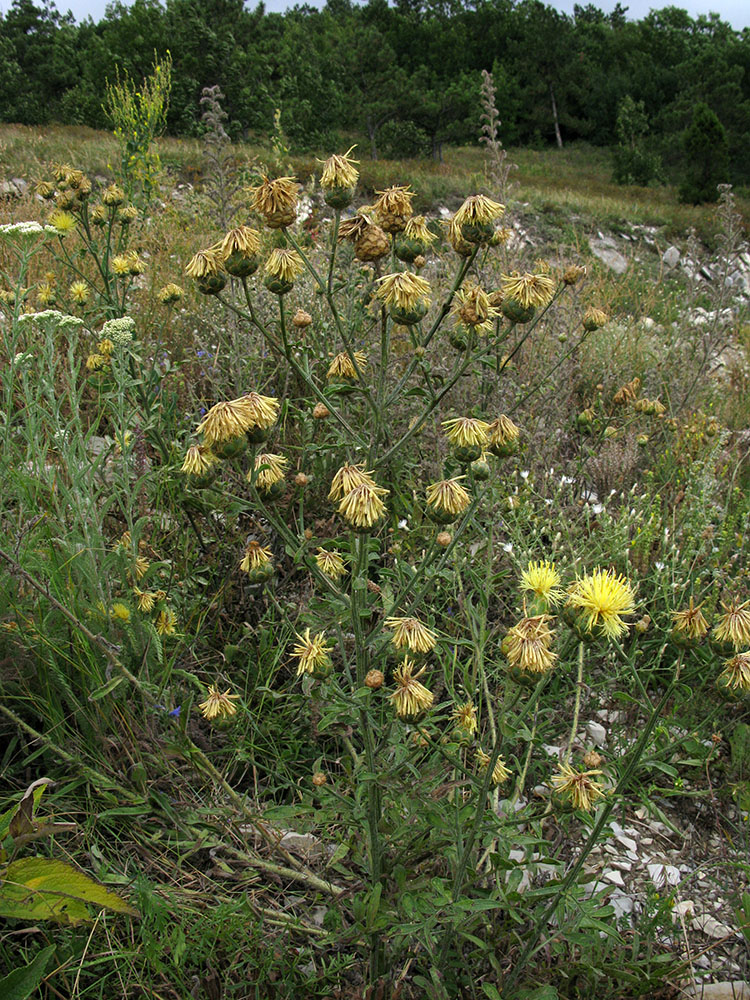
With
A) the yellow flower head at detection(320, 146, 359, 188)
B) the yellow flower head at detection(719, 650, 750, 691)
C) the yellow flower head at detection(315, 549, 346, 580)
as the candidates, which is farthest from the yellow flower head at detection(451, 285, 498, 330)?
the yellow flower head at detection(719, 650, 750, 691)

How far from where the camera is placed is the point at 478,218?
1.43 meters

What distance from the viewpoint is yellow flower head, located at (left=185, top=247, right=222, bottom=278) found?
4.84 ft

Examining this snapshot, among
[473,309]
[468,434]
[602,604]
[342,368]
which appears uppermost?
[473,309]

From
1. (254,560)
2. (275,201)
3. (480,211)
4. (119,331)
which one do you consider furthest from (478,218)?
(119,331)

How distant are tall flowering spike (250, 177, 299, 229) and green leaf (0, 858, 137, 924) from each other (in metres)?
1.37

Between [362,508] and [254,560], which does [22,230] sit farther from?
[362,508]

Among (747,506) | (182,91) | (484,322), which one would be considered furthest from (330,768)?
(182,91)

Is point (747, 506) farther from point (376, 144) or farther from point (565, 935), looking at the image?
point (376, 144)

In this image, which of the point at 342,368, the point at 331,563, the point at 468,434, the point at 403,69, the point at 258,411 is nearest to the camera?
the point at 258,411

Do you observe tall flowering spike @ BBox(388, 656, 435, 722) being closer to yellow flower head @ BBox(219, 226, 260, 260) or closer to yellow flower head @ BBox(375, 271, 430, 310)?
yellow flower head @ BBox(375, 271, 430, 310)

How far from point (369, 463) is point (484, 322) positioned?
1.59ft

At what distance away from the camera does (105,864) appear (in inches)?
57.2

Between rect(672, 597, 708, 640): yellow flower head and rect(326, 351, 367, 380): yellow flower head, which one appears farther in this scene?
rect(326, 351, 367, 380): yellow flower head

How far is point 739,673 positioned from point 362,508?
0.76 m
